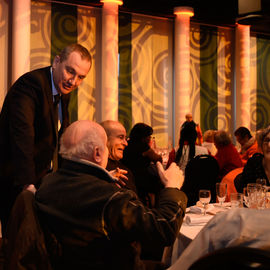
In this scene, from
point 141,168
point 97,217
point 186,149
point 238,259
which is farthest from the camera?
point 186,149

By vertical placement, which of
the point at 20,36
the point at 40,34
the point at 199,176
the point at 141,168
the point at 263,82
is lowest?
the point at 199,176

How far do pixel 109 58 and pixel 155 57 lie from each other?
1202 mm

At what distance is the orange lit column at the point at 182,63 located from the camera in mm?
7219

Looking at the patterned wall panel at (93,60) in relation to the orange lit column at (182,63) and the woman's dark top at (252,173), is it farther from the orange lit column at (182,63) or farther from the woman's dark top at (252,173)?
the woman's dark top at (252,173)

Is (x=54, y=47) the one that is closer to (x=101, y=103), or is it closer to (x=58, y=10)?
(x=58, y=10)

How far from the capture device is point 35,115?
2455 mm

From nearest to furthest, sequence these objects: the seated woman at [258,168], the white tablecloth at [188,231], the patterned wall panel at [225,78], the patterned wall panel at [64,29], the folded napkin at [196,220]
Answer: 1. the white tablecloth at [188,231]
2. the folded napkin at [196,220]
3. the seated woman at [258,168]
4. the patterned wall panel at [64,29]
5. the patterned wall panel at [225,78]

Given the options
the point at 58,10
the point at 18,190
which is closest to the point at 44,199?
the point at 18,190

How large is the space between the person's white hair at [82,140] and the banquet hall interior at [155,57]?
15.0ft

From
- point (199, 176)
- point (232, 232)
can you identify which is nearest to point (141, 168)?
point (199, 176)

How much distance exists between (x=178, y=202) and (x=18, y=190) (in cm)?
121

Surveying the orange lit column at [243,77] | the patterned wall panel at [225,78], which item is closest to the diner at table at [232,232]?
the orange lit column at [243,77]

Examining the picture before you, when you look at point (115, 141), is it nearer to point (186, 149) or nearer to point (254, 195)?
point (254, 195)

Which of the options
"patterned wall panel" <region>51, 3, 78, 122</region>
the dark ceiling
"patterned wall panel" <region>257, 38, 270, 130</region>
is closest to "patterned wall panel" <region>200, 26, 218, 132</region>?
the dark ceiling
